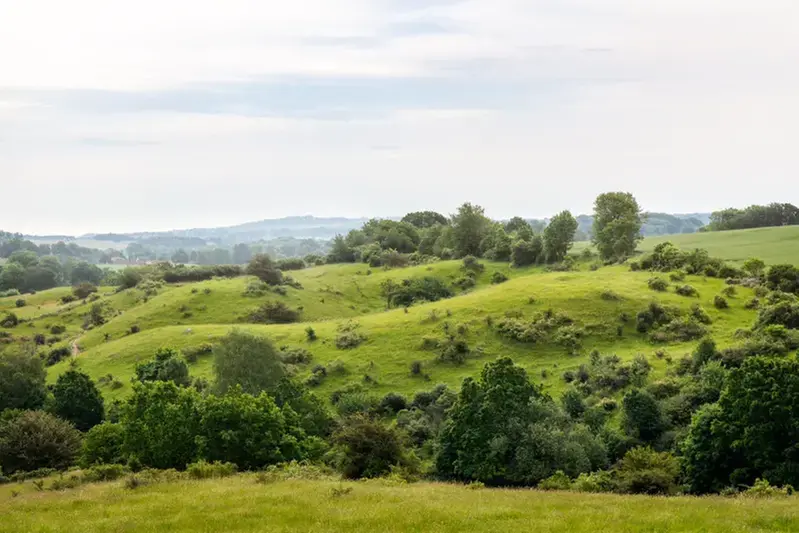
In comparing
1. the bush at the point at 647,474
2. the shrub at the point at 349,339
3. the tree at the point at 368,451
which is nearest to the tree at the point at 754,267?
the shrub at the point at 349,339

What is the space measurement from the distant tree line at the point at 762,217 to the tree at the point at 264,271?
4786 inches

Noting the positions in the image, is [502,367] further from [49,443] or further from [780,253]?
[780,253]

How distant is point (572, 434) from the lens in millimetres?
45688

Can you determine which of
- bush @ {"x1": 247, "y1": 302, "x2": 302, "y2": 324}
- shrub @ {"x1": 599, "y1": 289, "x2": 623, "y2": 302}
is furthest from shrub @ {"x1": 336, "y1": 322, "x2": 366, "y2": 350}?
shrub @ {"x1": 599, "y1": 289, "x2": 623, "y2": 302}

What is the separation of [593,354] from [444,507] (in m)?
51.0

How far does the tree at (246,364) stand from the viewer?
6631 centimetres

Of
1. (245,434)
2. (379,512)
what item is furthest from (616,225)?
(379,512)

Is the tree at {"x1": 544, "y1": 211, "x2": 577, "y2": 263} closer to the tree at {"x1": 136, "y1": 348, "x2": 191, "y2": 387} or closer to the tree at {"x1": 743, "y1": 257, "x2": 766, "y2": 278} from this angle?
the tree at {"x1": 743, "y1": 257, "x2": 766, "y2": 278}

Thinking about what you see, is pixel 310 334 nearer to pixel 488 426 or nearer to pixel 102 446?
pixel 102 446

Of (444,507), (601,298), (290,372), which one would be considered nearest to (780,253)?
(601,298)

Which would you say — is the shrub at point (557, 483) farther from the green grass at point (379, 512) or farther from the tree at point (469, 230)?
the tree at point (469, 230)

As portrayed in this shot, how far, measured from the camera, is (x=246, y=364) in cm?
6706

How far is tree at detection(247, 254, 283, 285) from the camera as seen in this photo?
13388cm

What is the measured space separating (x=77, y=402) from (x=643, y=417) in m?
52.9
